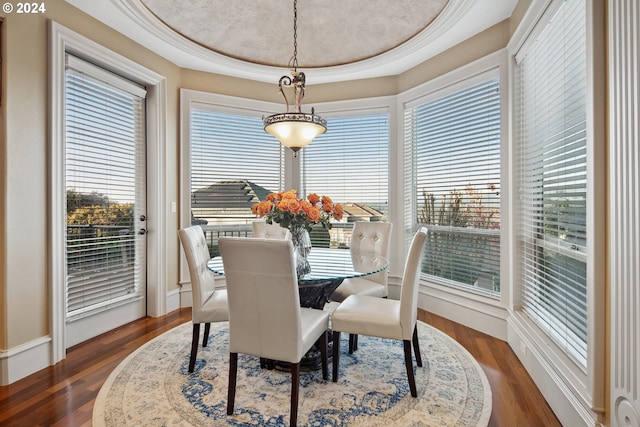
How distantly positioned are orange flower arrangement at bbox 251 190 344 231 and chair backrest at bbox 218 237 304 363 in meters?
0.51

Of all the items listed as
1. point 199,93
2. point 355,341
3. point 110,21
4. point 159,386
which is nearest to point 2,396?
point 159,386

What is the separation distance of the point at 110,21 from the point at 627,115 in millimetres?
3559

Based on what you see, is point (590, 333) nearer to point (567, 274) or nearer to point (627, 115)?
point (567, 274)

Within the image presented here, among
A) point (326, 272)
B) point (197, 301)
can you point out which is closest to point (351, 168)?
point (326, 272)

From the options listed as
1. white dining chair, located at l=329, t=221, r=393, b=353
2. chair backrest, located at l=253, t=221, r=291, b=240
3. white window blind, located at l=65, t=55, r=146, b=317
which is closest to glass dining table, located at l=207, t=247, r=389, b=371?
white dining chair, located at l=329, t=221, r=393, b=353

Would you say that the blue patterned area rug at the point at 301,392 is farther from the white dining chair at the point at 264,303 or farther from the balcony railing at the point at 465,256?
the balcony railing at the point at 465,256

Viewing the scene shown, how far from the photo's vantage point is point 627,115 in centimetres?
129

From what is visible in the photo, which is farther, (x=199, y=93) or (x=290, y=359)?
(x=199, y=93)

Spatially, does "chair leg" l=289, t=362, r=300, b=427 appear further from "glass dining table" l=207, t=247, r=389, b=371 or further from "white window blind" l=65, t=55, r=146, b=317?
"white window blind" l=65, t=55, r=146, b=317

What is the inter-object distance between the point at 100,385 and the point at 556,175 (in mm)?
3143

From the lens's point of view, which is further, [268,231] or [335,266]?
[268,231]

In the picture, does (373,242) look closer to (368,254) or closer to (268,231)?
(368,254)

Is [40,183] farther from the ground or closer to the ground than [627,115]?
closer to the ground

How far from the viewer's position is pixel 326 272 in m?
2.16
